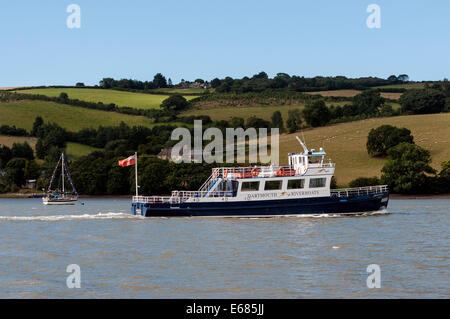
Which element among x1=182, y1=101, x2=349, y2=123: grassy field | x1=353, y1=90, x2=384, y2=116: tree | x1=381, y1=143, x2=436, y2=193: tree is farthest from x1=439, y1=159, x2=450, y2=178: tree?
x1=182, y1=101, x2=349, y2=123: grassy field

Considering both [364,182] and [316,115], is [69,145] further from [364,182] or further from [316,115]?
[364,182]

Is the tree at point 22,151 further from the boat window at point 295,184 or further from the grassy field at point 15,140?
the boat window at point 295,184

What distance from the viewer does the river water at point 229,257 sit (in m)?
31.3

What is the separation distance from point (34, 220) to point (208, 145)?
77.0 meters

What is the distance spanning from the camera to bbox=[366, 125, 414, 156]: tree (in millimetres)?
130500

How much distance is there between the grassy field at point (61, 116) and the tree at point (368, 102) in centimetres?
5229

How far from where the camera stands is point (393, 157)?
4628 inches

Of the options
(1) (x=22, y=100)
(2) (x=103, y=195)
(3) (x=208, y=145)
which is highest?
(1) (x=22, y=100)

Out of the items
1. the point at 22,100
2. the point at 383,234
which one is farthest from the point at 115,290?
the point at 22,100

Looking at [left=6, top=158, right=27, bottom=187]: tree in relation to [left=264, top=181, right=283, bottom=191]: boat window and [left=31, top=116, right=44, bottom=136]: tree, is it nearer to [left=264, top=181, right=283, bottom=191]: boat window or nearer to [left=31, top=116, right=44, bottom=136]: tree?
[left=31, top=116, right=44, bottom=136]: tree

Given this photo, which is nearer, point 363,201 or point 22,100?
point 363,201

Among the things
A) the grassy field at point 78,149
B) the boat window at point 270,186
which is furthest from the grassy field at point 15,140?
the boat window at point 270,186

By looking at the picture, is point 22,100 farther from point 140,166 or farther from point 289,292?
point 289,292

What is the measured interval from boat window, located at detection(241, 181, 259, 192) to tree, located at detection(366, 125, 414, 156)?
72.0m
